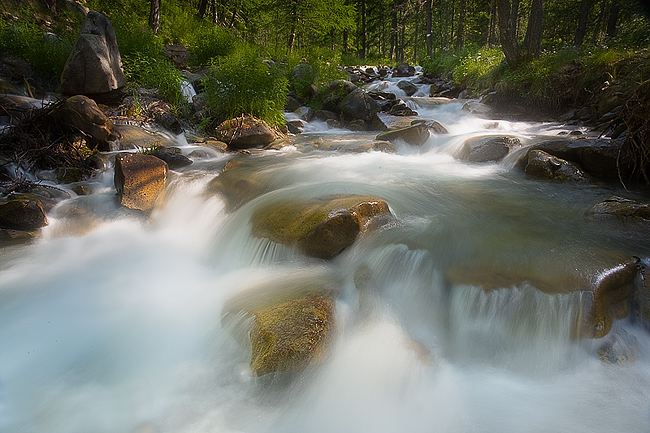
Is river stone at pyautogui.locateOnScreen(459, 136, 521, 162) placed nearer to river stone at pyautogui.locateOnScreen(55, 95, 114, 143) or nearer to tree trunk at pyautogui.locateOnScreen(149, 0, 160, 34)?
river stone at pyautogui.locateOnScreen(55, 95, 114, 143)

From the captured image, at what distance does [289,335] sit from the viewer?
2.44 m

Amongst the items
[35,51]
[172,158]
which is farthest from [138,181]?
[35,51]

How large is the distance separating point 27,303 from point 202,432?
8.07 ft

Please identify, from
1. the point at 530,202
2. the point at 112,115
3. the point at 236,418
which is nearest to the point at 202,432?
the point at 236,418

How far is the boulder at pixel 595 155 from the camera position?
4.63m

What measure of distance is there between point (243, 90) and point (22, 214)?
4.81m

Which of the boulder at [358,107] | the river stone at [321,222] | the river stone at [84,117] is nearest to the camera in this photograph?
the river stone at [321,222]

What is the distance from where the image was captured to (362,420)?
218 centimetres

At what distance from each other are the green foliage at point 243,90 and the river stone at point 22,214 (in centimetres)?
434

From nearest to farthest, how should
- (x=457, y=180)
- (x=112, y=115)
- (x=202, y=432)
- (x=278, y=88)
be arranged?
1. (x=202, y=432)
2. (x=457, y=180)
3. (x=112, y=115)
4. (x=278, y=88)

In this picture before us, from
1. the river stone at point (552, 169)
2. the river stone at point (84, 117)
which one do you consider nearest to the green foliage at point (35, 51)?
the river stone at point (84, 117)

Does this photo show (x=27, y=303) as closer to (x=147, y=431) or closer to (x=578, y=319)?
(x=147, y=431)

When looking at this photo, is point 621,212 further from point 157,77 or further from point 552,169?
point 157,77

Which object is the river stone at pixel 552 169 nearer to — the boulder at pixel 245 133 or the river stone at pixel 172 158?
the boulder at pixel 245 133
